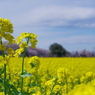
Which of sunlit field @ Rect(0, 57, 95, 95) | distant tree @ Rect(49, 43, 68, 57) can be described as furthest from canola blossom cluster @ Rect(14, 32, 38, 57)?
distant tree @ Rect(49, 43, 68, 57)

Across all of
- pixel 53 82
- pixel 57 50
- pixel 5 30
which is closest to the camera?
pixel 5 30

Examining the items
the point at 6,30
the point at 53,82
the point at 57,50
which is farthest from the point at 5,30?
the point at 57,50

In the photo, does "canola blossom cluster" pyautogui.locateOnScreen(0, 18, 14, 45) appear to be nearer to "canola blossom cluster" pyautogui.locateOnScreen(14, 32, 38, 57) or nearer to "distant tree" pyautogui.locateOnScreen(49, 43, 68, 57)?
"canola blossom cluster" pyautogui.locateOnScreen(14, 32, 38, 57)

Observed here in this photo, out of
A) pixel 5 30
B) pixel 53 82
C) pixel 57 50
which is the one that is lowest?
pixel 53 82

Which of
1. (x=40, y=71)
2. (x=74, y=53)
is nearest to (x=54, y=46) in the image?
(x=74, y=53)

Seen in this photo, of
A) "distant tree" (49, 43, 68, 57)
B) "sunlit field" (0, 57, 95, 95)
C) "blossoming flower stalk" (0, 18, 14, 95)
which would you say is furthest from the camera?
"distant tree" (49, 43, 68, 57)

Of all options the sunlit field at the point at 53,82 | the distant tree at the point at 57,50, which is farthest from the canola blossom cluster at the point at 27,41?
the distant tree at the point at 57,50

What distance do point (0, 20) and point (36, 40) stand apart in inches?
20.1

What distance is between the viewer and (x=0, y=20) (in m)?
2.38

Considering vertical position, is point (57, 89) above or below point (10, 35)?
below

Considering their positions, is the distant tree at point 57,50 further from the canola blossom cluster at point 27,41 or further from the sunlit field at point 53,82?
the canola blossom cluster at point 27,41

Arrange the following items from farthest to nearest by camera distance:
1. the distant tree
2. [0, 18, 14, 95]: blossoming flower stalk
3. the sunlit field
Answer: the distant tree
[0, 18, 14, 95]: blossoming flower stalk
the sunlit field

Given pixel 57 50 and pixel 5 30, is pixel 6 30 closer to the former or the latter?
pixel 5 30

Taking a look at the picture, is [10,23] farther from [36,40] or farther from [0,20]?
[36,40]
